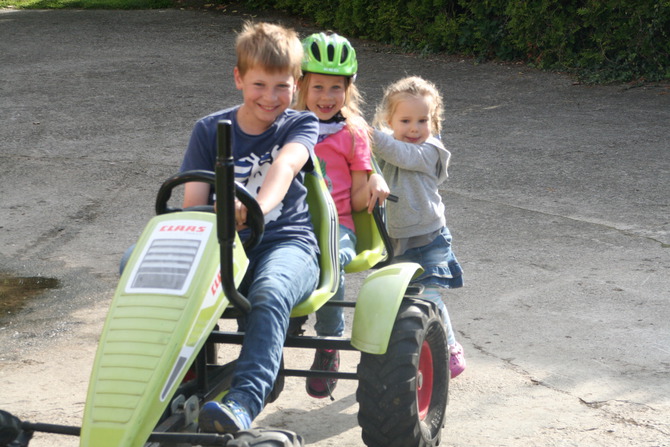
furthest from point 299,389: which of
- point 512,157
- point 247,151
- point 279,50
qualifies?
point 512,157

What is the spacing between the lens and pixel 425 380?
11.8 ft

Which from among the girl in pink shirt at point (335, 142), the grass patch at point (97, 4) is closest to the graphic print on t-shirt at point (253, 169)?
the girl in pink shirt at point (335, 142)

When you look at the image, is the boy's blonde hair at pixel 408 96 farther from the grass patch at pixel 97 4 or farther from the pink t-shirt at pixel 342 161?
the grass patch at pixel 97 4

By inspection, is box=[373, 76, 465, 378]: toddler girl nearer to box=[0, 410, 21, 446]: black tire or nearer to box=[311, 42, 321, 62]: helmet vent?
box=[311, 42, 321, 62]: helmet vent

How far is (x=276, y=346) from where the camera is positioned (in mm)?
2869

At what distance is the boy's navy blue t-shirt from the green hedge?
7412 millimetres

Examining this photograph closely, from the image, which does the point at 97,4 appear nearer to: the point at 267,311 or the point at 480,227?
the point at 480,227

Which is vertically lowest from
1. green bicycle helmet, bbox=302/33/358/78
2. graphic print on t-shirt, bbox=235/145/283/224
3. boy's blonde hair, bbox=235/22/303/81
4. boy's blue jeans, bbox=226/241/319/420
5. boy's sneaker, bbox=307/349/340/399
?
boy's sneaker, bbox=307/349/340/399

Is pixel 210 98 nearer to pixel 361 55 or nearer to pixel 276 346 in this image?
pixel 361 55

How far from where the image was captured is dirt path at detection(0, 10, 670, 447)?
385 centimetres

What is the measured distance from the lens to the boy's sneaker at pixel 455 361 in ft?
13.1

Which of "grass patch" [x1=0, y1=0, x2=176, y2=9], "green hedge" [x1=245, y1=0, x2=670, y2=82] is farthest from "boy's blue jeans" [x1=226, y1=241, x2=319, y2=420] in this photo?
"grass patch" [x1=0, y1=0, x2=176, y2=9]

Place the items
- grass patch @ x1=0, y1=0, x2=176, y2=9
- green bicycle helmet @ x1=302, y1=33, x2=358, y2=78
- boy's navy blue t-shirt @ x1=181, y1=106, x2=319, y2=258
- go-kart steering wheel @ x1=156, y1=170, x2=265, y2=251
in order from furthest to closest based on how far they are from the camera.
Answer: grass patch @ x1=0, y1=0, x2=176, y2=9 → green bicycle helmet @ x1=302, y1=33, x2=358, y2=78 → boy's navy blue t-shirt @ x1=181, y1=106, x2=319, y2=258 → go-kart steering wheel @ x1=156, y1=170, x2=265, y2=251

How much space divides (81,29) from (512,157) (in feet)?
27.7
